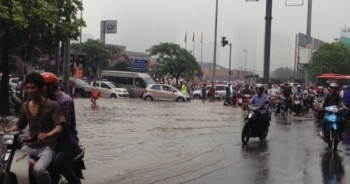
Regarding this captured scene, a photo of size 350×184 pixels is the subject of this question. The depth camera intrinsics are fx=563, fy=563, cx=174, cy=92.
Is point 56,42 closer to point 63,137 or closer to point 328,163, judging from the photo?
point 328,163

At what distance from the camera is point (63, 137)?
5977 mm

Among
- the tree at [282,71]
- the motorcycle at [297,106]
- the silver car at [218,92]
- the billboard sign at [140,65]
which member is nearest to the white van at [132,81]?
the silver car at [218,92]

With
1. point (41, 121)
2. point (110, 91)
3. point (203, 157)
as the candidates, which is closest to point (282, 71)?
point (110, 91)

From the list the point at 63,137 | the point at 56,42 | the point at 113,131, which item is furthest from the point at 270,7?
the point at 63,137

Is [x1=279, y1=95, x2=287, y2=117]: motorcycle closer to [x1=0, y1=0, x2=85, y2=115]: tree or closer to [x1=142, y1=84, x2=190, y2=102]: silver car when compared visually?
[x1=0, y1=0, x2=85, y2=115]: tree

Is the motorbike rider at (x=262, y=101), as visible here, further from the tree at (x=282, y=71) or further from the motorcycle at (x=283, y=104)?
the tree at (x=282, y=71)

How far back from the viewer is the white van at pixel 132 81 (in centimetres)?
4488

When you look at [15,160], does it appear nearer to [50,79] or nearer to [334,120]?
[50,79]

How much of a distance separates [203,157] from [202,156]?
6.2 inches

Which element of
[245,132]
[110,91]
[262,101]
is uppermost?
[262,101]

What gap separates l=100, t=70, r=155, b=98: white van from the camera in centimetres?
4488

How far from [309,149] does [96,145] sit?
486 cm

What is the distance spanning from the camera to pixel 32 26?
62.0ft

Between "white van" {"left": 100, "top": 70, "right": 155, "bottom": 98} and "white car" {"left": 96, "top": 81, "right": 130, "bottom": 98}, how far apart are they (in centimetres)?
193
